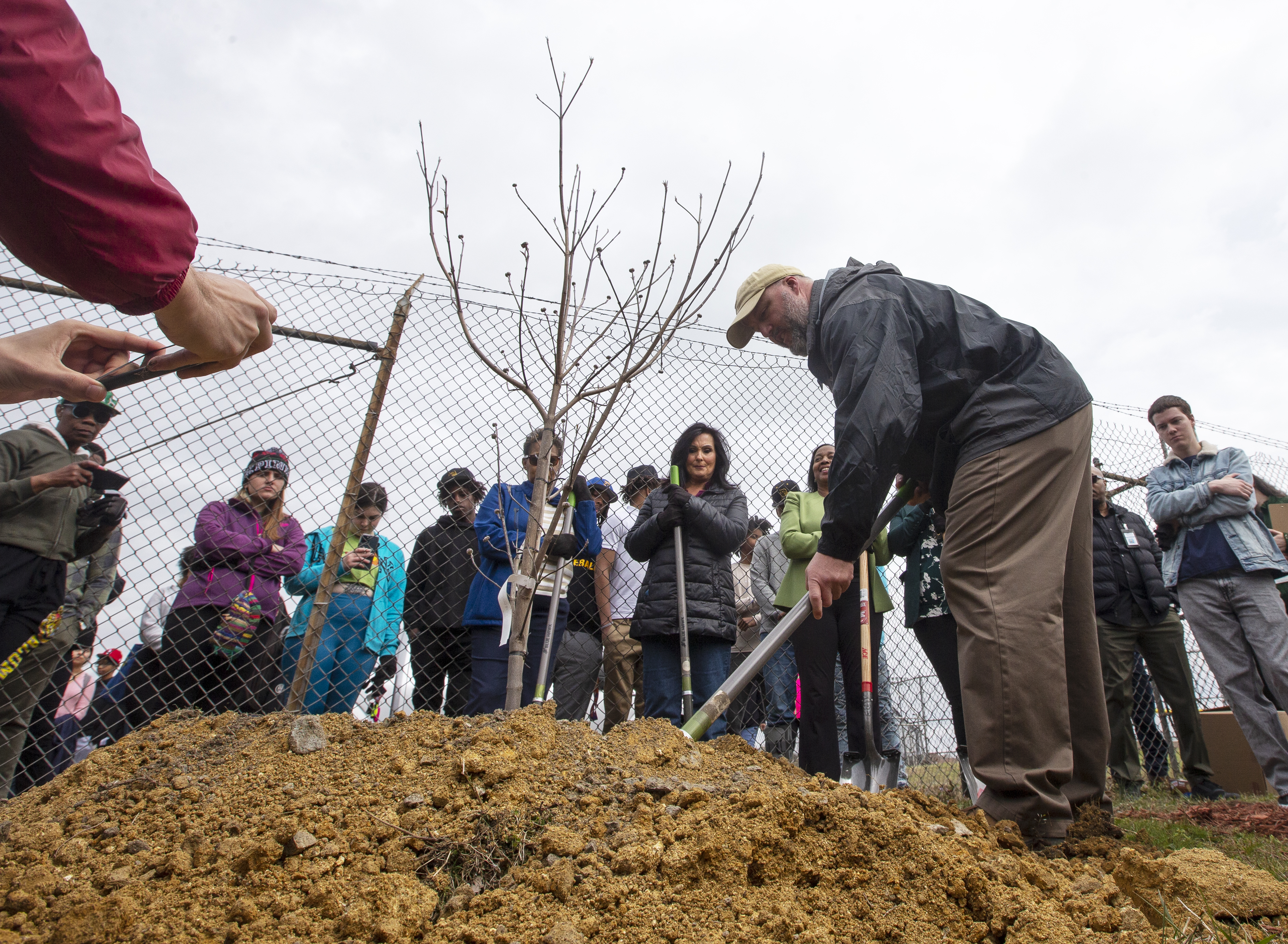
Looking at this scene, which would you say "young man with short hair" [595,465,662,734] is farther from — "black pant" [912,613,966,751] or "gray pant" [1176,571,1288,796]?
"gray pant" [1176,571,1288,796]

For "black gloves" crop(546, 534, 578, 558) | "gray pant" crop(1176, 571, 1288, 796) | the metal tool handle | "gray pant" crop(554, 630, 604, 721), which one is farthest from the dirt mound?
"gray pant" crop(1176, 571, 1288, 796)

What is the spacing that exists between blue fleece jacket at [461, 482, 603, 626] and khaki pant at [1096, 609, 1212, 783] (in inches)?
117

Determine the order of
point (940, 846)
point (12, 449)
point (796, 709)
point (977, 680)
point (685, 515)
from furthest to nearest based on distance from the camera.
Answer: point (796, 709) → point (685, 515) → point (12, 449) → point (977, 680) → point (940, 846)

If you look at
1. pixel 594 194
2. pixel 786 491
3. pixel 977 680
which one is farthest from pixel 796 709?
pixel 594 194

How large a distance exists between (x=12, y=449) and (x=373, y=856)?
290cm

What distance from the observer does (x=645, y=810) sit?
1.52 metres

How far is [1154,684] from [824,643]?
2.73 meters

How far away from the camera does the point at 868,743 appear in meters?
3.43

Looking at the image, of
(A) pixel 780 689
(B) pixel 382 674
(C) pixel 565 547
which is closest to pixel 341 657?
(B) pixel 382 674

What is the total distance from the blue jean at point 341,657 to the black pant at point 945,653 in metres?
2.82

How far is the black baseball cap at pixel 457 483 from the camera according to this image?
12.5 feet

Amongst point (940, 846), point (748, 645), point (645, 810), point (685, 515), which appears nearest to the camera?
point (940, 846)

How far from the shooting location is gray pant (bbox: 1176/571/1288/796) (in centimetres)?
356

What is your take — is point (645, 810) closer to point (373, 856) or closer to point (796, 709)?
point (373, 856)
